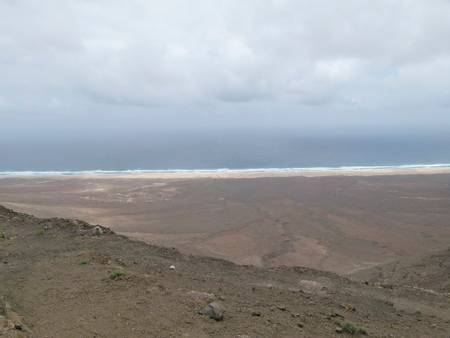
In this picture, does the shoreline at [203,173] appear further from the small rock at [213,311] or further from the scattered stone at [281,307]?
the small rock at [213,311]

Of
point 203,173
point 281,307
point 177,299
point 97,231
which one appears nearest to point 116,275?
point 177,299

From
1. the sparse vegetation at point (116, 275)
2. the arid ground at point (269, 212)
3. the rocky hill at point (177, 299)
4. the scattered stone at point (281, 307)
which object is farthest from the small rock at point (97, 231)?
the arid ground at point (269, 212)

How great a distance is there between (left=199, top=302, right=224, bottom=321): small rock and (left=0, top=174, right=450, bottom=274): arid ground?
50.6 feet

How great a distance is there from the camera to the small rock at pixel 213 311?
8.51 m

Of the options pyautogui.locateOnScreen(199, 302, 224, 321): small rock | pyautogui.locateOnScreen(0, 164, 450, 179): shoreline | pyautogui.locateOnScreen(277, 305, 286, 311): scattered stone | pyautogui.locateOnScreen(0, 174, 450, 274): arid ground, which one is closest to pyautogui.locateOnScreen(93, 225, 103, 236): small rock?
pyautogui.locateOnScreen(199, 302, 224, 321): small rock

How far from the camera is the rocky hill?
27.0ft

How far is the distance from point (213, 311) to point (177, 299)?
1.09 meters

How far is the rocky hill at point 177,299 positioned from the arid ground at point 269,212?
10.7m

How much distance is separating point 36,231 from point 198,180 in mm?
40459

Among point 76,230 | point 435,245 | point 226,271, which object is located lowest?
point 435,245

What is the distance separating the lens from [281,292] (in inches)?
432

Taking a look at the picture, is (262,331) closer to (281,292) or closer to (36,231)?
(281,292)

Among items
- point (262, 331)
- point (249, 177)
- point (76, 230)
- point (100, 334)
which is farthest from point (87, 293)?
point (249, 177)

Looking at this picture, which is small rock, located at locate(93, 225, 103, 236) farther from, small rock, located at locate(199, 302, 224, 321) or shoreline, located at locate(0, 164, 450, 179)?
shoreline, located at locate(0, 164, 450, 179)
